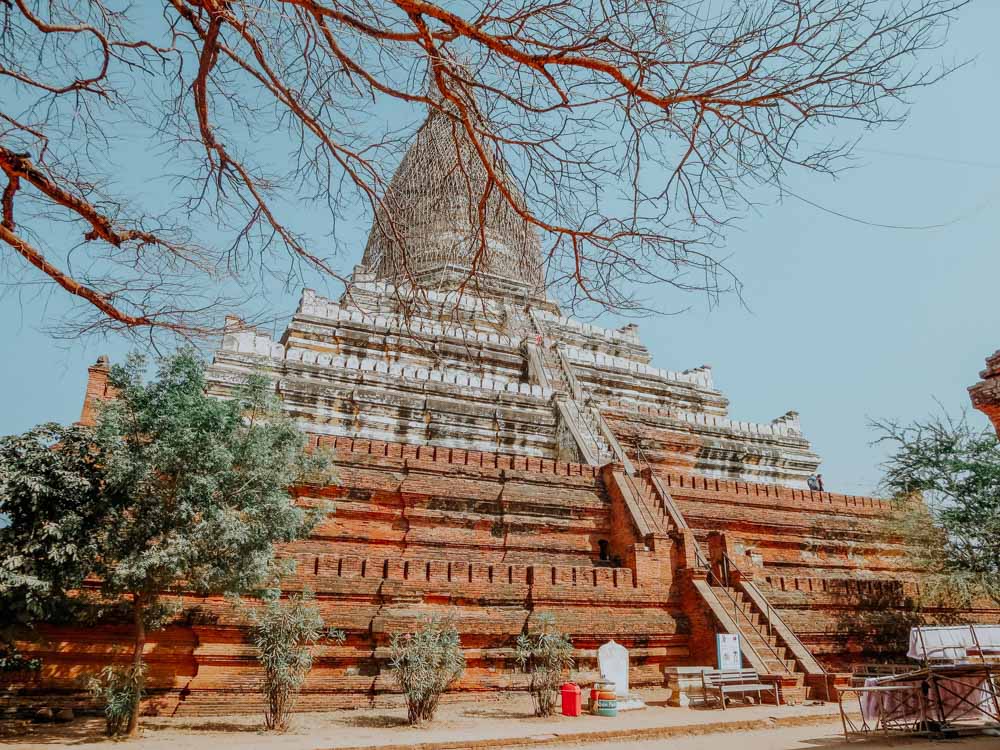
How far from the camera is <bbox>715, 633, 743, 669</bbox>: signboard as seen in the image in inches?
398

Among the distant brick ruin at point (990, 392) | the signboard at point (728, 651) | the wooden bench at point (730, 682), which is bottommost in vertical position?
the wooden bench at point (730, 682)

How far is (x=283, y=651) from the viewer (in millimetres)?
8305

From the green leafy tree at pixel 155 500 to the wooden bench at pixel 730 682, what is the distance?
5.68 metres

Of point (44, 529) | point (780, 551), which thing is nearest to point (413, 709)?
point (44, 529)

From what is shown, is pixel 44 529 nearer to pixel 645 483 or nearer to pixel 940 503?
pixel 645 483

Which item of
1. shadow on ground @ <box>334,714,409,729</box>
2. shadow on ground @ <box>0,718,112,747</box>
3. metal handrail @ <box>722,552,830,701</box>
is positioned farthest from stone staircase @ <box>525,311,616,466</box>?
shadow on ground @ <box>0,718,112,747</box>

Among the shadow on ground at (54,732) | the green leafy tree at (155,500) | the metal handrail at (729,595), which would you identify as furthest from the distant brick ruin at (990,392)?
the shadow on ground at (54,732)

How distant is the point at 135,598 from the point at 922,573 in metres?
13.5

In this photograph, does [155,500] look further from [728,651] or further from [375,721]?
[728,651]

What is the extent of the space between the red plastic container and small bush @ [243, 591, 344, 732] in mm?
3066

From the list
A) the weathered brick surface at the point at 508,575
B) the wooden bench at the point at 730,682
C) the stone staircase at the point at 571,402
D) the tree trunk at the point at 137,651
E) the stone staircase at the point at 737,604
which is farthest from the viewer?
the stone staircase at the point at 571,402

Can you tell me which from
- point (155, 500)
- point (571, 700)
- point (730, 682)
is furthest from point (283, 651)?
point (730, 682)

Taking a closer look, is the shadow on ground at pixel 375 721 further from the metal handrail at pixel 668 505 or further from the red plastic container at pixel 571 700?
the metal handrail at pixel 668 505

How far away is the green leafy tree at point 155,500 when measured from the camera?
7.81m
